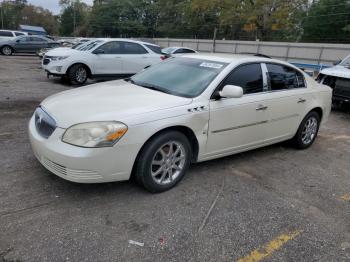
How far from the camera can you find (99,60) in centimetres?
1109

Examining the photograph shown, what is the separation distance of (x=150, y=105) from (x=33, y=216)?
157 cm

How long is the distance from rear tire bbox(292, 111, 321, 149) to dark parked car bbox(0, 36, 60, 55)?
22.8m

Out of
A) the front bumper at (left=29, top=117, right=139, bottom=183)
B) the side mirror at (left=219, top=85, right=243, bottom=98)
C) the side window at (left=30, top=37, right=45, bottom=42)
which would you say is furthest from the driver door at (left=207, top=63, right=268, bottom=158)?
the side window at (left=30, top=37, right=45, bottom=42)

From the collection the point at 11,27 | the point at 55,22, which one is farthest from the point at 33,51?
the point at 55,22

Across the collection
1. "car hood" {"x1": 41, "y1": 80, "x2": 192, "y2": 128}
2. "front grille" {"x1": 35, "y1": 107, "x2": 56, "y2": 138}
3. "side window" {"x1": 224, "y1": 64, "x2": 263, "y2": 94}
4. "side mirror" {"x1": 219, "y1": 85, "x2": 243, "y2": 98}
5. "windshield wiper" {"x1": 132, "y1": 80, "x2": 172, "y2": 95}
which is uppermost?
"side window" {"x1": 224, "y1": 64, "x2": 263, "y2": 94}

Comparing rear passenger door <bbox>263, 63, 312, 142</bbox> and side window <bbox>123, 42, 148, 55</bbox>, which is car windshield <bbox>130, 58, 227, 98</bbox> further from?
side window <bbox>123, 42, 148, 55</bbox>

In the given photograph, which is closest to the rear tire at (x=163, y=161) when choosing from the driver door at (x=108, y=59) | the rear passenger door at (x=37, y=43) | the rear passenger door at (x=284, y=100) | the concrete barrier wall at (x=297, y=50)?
the rear passenger door at (x=284, y=100)

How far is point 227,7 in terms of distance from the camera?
45.8 m

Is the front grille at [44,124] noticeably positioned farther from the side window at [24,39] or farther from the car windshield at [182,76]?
the side window at [24,39]

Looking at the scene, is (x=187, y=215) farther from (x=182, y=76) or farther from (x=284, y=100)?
(x=284, y=100)

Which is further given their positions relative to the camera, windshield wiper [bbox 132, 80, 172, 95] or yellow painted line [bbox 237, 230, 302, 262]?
windshield wiper [bbox 132, 80, 172, 95]

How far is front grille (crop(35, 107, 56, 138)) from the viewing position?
11.5ft

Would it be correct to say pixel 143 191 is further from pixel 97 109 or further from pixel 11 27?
pixel 11 27

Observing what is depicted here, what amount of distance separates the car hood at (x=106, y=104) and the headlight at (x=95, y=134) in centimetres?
7
